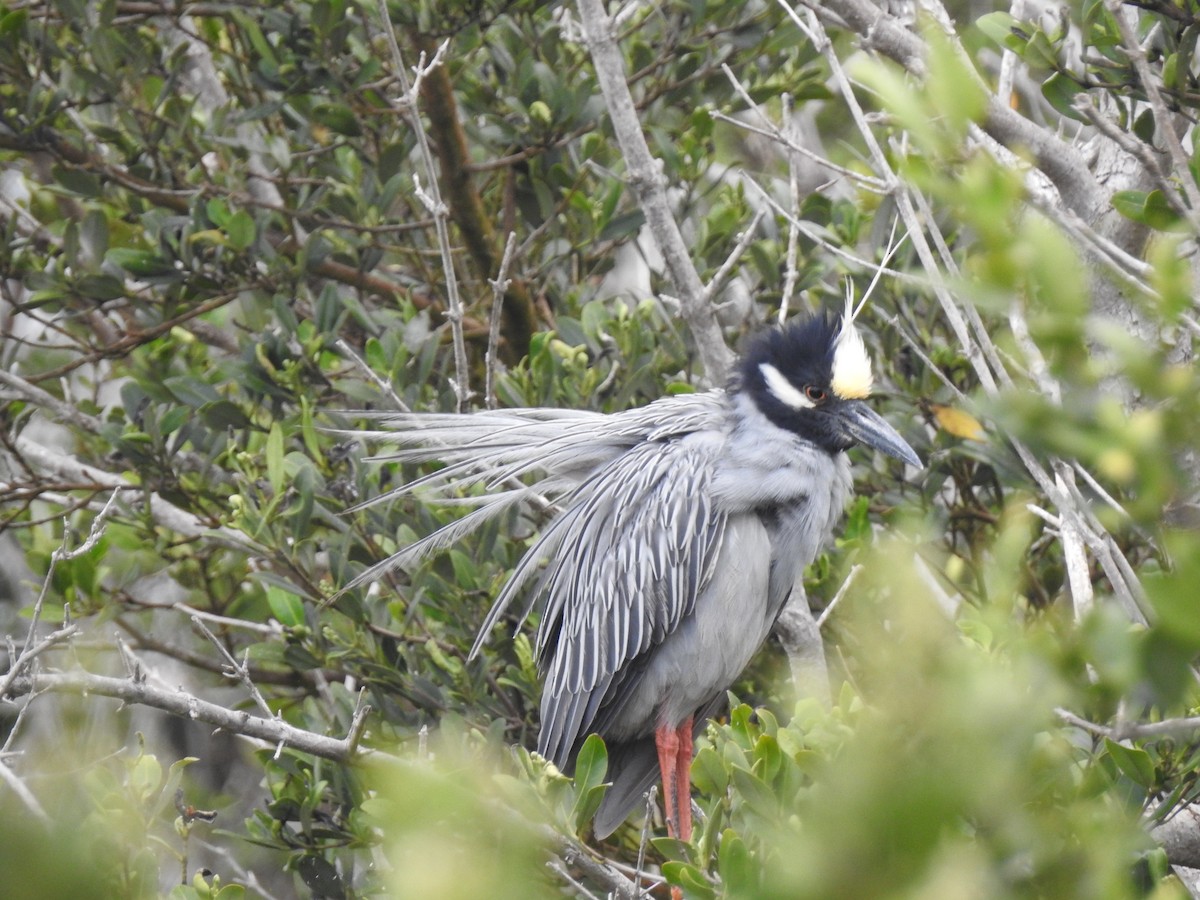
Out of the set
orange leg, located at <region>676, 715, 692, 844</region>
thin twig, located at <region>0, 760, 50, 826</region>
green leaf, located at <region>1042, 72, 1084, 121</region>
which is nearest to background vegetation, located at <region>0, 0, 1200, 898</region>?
green leaf, located at <region>1042, 72, 1084, 121</region>

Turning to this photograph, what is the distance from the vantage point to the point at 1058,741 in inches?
80.4

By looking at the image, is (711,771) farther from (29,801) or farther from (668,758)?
(29,801)

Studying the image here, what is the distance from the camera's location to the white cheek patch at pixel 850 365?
11.9 feet

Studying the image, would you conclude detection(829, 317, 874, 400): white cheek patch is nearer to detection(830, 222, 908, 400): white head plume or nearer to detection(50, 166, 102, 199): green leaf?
detection(830, 222, 908, 400): white head plume

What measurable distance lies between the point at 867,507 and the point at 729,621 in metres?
0.54

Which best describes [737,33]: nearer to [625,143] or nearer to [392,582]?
[625,143]

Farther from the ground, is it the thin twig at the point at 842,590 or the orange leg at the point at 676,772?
the thin twig at the point at 842,590

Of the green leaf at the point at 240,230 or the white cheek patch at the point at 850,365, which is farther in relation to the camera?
the green leaf at the point at 240,230

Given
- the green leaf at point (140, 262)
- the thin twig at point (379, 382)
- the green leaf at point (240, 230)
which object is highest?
the green leaf at point (240, 230)

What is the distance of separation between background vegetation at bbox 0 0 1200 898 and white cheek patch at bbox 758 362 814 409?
0.69ft

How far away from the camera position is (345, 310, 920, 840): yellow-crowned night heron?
3.60 m

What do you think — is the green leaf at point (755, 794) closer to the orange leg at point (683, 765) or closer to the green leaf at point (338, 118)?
the orange leg at point (683, 765)

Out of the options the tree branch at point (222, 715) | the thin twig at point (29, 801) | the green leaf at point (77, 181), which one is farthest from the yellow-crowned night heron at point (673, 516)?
the thin twig at point (29, 801)

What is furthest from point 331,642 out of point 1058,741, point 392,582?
point 1058,741
